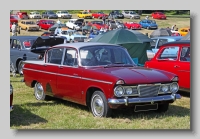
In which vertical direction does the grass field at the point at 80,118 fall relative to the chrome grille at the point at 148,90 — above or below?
below

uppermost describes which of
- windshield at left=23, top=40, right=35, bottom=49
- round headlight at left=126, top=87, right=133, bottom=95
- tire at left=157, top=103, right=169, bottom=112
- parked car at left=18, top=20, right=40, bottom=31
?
parked car at left=18, top=20, right=40, bottom=31

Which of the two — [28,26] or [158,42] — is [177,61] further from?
[28,26]

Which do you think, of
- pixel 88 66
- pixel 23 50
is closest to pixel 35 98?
pixel 88 66

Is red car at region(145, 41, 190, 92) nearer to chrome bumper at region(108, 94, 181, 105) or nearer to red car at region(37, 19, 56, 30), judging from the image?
chrome bumper at region(108, 94, 181, 105)

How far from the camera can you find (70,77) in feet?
27.3

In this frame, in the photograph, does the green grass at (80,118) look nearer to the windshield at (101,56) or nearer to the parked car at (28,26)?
the windshield at (101,56)

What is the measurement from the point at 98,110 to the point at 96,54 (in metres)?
1.20

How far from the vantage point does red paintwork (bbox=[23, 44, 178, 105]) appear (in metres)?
7.36

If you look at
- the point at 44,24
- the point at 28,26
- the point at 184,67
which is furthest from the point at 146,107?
the point at 44,24

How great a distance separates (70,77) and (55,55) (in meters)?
0.98

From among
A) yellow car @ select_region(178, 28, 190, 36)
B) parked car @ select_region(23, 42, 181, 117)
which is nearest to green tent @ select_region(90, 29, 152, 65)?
parked car @ select_region(23, 42, 181, 117)

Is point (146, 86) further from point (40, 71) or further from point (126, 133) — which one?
point (40, 71)

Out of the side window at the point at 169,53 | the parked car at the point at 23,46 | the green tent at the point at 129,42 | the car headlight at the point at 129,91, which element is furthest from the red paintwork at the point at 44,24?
the car headlight at the point at 129,91

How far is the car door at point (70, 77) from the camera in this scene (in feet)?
26.7
